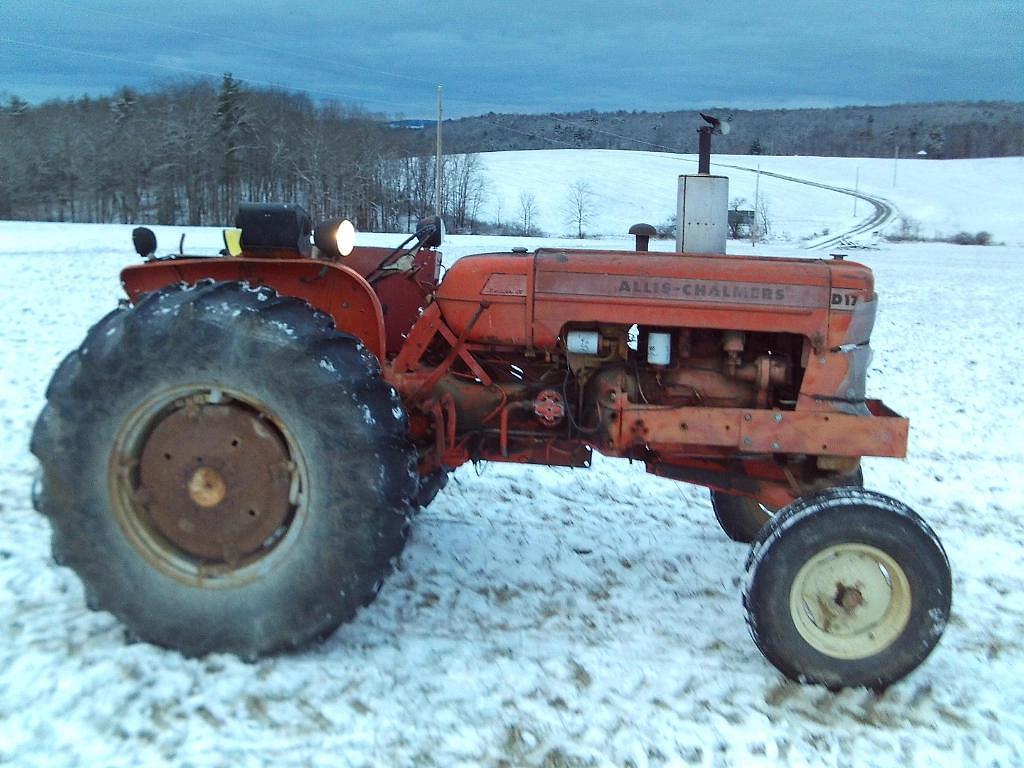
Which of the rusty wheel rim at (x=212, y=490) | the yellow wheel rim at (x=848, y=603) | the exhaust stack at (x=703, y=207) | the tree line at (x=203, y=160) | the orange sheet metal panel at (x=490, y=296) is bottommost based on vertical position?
the yellow wheel rim at (x=848, y=603)

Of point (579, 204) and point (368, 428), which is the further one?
point (579, 204)

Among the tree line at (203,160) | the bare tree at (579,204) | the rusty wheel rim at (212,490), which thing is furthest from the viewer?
the bare tree at (579,204)

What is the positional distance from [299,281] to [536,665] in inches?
75.1

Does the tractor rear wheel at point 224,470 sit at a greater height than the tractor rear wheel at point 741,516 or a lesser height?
greater

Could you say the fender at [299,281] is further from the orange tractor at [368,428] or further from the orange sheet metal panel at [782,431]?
the orange sheet metal panel at [782,431]

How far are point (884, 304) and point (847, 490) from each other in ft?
47.3

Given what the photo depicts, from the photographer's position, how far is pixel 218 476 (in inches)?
130

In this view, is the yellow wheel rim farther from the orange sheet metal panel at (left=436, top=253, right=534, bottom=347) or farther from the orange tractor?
the orange sheet metal panel at (left=436, top=253, right=534, bottom=347)

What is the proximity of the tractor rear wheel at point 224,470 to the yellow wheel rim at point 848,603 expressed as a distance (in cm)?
157

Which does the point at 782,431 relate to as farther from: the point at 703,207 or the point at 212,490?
the point at 212,490

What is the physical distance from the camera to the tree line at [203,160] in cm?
4897

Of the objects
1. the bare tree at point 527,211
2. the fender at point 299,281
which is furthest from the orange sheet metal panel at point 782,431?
the bare tree at point 527,211

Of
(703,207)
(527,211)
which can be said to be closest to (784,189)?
(527,211)

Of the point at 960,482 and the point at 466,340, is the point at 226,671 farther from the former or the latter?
the point at 960,482
